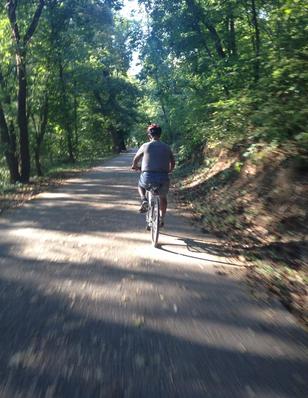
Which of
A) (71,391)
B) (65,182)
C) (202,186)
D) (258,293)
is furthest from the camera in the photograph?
(65,182)

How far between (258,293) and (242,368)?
1.92 meters

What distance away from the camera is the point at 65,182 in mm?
18469

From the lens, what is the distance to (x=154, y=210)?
773 centimetres

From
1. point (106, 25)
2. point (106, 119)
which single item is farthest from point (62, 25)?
point (106, 119)

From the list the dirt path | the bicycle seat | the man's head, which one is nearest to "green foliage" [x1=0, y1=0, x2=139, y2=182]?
the man's head

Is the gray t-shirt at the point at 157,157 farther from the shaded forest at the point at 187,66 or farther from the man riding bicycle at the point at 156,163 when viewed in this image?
the shaded forest at the point at 187,66

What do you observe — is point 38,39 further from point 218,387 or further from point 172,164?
point 218,387

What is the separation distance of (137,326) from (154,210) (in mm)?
3583

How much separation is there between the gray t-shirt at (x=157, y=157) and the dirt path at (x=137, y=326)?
53.9 inches

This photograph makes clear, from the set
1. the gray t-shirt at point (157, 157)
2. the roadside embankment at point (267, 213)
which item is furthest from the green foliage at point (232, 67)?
the gray t-shirt at point (157, 157)

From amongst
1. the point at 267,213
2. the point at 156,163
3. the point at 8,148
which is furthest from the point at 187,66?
the point at 156,163

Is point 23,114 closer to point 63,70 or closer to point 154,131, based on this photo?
point 63,70

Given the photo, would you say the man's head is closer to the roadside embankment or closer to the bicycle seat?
the bicycle seat

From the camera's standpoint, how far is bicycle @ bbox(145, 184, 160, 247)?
295 inches
